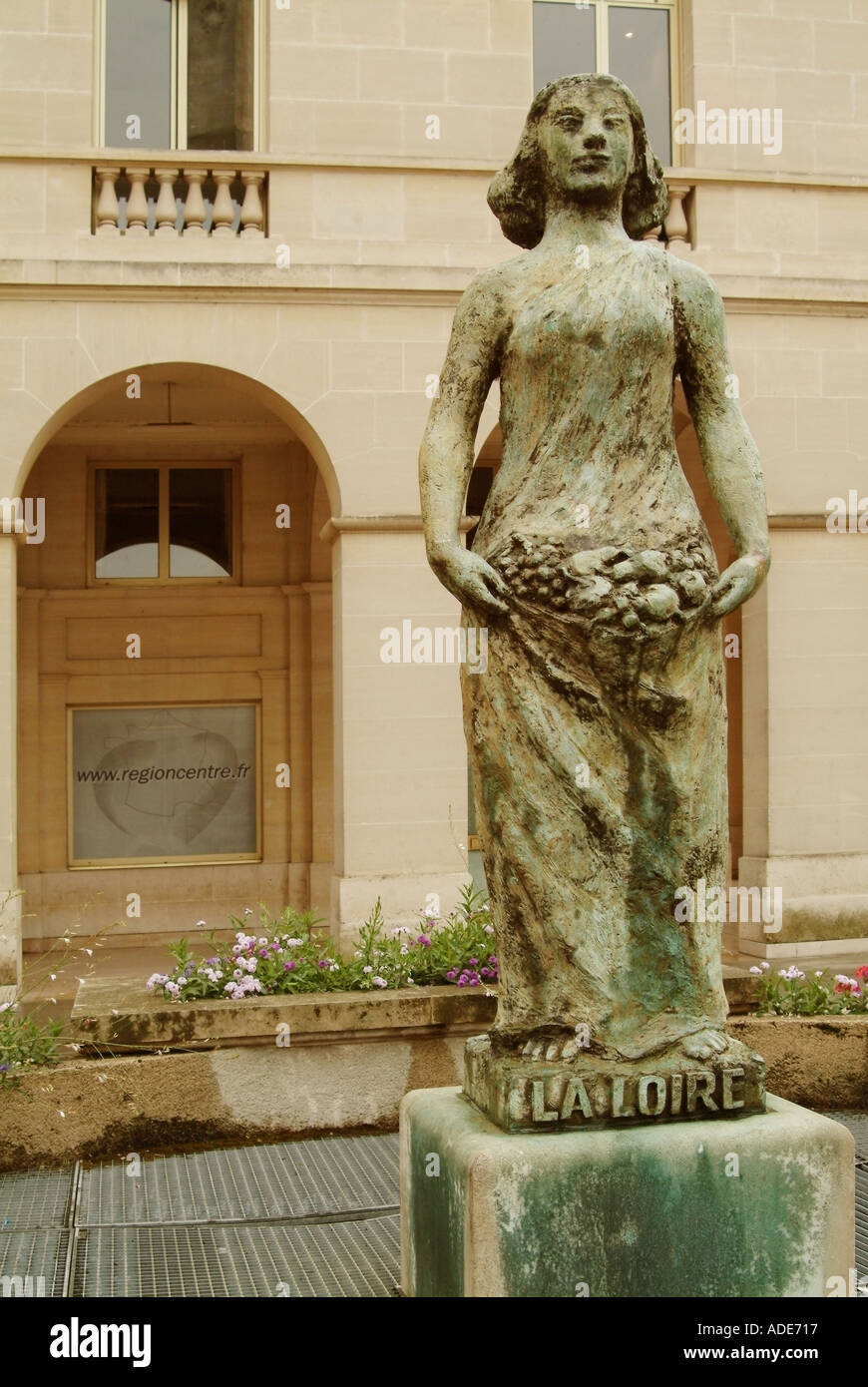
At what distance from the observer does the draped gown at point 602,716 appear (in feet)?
11.3

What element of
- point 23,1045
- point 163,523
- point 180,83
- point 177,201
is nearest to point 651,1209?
point 23,1045

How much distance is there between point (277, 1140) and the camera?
6180 mm

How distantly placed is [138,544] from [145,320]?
155 inches

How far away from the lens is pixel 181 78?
38.6ft

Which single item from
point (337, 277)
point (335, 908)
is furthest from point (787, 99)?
point (335, 908)

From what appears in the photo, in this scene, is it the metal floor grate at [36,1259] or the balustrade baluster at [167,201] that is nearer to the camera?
the metal floor grate at [36,1259]

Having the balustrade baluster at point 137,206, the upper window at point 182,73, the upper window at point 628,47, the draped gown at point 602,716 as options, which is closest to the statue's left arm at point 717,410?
the draped gown at point 602,716

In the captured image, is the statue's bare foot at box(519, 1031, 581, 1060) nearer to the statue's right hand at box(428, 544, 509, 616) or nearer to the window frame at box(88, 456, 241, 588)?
the statue's right hand at box(428, 544, 509, 616)

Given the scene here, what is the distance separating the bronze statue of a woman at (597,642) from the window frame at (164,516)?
35.7ft

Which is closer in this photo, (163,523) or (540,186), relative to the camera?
(540,186)

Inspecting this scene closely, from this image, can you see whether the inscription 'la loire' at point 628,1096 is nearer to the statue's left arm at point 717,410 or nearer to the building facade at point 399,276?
the statue's left arm at point 717,410

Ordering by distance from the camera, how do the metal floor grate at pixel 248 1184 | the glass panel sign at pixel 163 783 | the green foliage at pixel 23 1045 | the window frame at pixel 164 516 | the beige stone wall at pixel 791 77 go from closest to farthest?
the metal floor grate at pixel 248 1184
the green foliage at pixel 23 1045
the beige stone wall at pixel 791 77
the glass panel sign at pixel 163 783
the window frame at pixel 164 516

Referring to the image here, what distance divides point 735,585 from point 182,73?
9922 millimetres

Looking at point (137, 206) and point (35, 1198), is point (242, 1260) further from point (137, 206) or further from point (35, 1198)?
point (137, 206)
